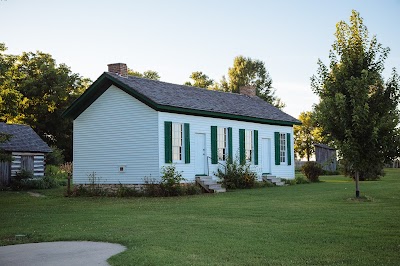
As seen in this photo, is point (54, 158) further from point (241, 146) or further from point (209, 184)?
point (209, 184)

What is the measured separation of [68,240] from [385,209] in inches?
331

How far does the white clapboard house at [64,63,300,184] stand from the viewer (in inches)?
875

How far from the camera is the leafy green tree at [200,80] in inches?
2443

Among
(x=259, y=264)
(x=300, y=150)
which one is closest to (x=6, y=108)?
(x=259, y=264)

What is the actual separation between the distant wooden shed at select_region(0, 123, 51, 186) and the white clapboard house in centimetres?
680

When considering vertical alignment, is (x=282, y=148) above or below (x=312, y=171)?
above

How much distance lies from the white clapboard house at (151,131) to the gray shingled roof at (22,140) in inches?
273

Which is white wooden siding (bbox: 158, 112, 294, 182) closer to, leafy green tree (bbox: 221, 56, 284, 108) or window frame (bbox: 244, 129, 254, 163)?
window frame (bbox: 244, 129, 254, 163)

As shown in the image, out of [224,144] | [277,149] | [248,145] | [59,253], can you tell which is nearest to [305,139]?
[277,149]

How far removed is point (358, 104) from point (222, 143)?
965 centimetres

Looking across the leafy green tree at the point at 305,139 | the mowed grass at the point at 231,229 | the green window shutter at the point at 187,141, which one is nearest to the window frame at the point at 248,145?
the green window shutter at the point at 187,141

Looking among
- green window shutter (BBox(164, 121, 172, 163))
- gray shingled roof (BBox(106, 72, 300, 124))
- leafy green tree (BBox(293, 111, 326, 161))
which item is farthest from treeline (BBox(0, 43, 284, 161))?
leafy green tree (BBox(293, 111, 326, 161))

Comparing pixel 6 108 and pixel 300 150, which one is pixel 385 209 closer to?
pixel 6 108

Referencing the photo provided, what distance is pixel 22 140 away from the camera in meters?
31.6
